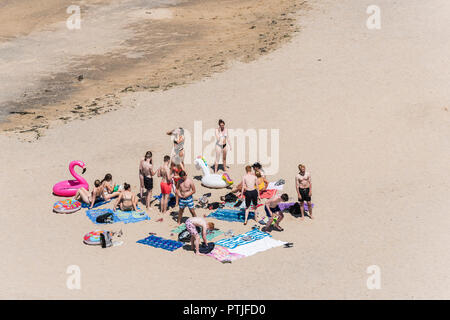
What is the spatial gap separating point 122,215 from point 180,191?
6.59 ft

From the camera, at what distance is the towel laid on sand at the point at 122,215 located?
16.7 meters

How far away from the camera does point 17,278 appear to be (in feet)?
45.9

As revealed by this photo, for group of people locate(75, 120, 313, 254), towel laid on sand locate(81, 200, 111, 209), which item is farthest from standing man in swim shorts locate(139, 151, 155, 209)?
towel laid on sand locate(81, 200, 111, 209)

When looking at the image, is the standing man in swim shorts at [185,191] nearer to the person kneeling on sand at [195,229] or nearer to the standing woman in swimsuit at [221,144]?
the person kneeling on sand at [195,229]

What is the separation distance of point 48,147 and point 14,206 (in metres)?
4.89

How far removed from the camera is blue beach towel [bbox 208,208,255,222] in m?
16.7

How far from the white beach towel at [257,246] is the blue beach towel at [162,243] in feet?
4.55

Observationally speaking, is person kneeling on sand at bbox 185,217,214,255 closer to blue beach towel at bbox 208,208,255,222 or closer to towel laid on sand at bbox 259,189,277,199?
blue beach towel at bbox 208,208,255,222
